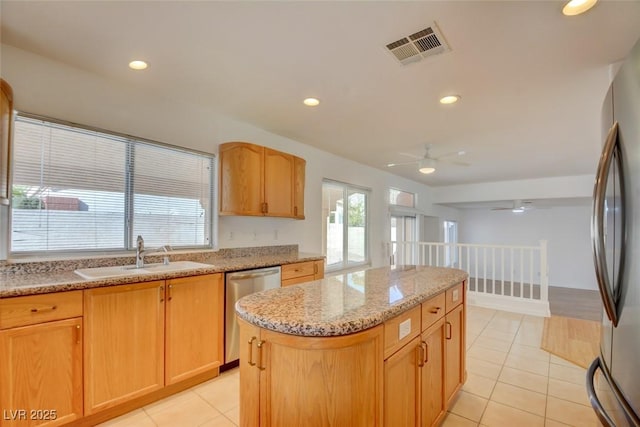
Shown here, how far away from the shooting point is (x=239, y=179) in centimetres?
318

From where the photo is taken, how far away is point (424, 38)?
1845mm

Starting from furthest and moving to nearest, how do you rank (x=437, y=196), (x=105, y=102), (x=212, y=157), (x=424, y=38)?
(x=437, y=196) → (x=212, y=157) → (x=105, y=102) → (x=424, y=38)

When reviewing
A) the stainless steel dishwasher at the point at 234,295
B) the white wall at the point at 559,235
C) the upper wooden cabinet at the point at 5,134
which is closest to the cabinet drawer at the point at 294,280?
the stainless steel dishwasher at the point at 234,295

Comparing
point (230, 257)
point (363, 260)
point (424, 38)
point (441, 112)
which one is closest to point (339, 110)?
point (441, 112)

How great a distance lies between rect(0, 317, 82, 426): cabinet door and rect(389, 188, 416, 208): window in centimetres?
552

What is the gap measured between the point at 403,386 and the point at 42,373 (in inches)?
79.2

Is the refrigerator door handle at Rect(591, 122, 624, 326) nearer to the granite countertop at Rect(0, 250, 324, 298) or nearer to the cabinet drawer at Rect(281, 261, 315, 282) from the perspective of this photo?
the granite countertop at Rect(0, 250, 324, 298)

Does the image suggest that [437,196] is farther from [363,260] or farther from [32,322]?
[32,322]

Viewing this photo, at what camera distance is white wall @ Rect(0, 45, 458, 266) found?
7.06ft

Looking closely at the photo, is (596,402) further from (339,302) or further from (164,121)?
(164,121)

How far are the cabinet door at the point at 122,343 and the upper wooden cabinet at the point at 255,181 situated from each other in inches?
47.8

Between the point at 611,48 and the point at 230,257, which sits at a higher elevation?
the point at 611,48

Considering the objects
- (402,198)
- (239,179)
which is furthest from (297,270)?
(402,198)

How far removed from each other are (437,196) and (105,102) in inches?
294
